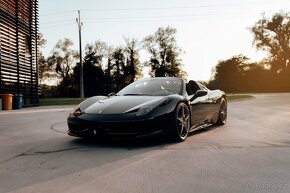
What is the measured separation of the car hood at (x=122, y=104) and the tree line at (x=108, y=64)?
56.7m

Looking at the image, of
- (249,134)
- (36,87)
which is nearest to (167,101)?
(249,134)

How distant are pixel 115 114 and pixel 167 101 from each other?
2.92 feet

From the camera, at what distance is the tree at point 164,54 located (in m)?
71.7

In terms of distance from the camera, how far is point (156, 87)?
6.69 metres

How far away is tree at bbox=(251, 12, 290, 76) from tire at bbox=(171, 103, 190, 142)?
60702 millimetres

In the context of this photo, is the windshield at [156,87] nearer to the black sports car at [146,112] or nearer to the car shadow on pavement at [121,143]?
the black sports car at [146,112]

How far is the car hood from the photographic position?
5.50m

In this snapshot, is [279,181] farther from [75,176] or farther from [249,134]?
[249,134]

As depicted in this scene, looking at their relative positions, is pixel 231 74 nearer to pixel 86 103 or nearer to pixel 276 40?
pixel 276 40

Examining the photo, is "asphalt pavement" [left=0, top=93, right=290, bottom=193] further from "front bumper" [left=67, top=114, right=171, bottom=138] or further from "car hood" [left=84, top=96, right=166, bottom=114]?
"car hood" [left=84, top=96, right=166, bottom=114]

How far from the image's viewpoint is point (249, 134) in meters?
6.86

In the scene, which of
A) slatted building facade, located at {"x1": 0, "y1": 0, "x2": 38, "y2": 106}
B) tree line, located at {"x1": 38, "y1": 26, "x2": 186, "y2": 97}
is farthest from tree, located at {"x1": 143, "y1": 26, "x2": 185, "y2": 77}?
slatted building facade, located at {"x1": 0, "y1": 0, "x2": 38, "y2": 106}

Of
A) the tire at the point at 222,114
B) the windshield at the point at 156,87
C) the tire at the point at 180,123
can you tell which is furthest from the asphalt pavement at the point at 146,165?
the tire at the point at 222,114

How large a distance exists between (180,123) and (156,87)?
1.04m
